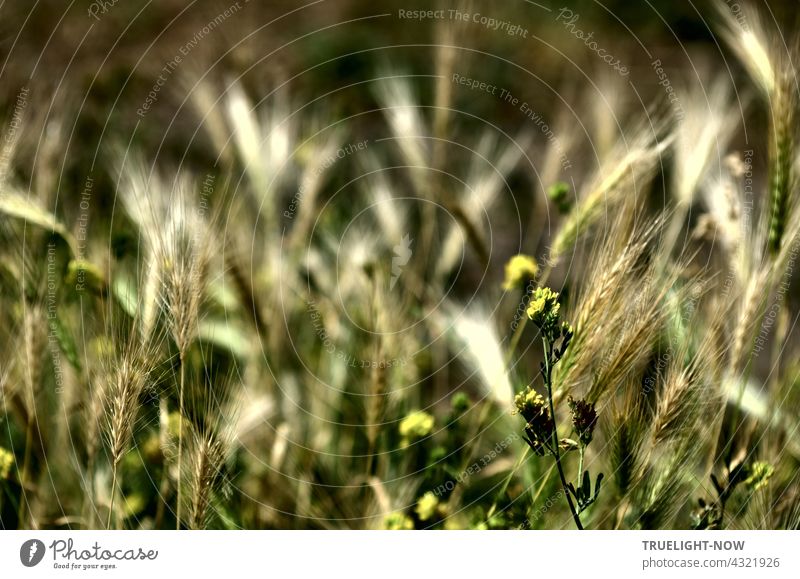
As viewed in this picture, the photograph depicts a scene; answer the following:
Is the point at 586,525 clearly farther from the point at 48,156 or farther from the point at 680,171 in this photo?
the point at 48,156

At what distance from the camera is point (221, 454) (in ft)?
2.35

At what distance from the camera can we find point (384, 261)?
1016mm

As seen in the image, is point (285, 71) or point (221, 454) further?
point (285, 71)

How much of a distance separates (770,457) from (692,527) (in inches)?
4.0

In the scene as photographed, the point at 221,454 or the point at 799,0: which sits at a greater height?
the point at 799,0

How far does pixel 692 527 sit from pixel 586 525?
3.8 inches

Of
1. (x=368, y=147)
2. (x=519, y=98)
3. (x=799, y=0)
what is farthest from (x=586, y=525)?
(x=799, y=0)
